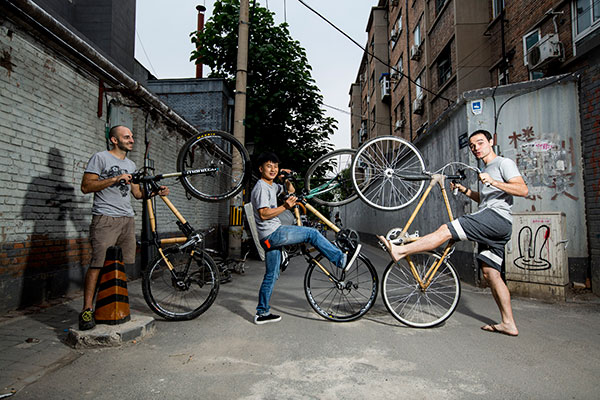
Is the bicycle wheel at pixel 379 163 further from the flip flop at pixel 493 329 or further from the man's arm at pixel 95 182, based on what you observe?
the man's arm at pixel 95 182

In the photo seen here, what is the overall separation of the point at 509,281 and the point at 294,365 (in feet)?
15.1

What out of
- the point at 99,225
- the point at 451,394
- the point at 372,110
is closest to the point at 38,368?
the point at 99,225

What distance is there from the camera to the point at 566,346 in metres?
3.35

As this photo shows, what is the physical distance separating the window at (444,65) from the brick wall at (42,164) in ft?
43.1

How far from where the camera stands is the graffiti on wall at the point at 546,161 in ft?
20.0

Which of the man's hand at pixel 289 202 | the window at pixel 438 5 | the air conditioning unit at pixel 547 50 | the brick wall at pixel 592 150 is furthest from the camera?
the window at pixel 438 5

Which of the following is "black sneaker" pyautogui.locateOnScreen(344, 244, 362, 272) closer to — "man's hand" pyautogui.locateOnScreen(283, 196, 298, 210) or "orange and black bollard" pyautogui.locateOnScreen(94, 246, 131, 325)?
"man's hand" pyautogui.locateOnScreen(283, 196, 298, 210)

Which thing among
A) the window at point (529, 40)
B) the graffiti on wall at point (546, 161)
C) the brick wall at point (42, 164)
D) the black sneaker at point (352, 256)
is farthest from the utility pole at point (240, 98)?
the window at point (529, 40)

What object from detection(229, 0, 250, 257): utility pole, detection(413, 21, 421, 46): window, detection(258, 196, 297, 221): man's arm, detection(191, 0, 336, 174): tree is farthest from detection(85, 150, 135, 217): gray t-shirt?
detection(413, 21, 421, 46): window

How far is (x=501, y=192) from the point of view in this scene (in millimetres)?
3713

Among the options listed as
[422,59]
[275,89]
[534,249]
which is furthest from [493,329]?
[422,59]

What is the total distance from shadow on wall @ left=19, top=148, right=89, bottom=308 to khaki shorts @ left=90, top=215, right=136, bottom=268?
66.8 inches

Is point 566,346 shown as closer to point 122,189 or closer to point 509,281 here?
point 509,281

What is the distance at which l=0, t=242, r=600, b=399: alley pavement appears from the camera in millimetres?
2418
